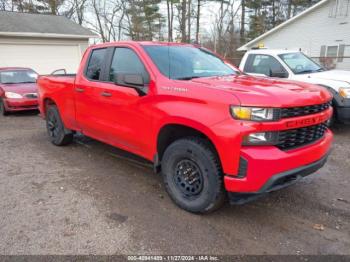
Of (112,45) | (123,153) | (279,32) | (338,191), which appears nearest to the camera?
(338,191)

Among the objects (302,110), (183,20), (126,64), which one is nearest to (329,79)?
(302,110)

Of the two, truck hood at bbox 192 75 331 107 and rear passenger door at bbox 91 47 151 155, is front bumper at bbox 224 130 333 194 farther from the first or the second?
rear passenger door at bbox 91 47 151 155

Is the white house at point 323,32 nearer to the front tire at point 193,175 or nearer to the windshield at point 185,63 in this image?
the windshield at point 185,63

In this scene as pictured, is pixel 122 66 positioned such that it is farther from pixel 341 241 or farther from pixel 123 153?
pixel 341 241

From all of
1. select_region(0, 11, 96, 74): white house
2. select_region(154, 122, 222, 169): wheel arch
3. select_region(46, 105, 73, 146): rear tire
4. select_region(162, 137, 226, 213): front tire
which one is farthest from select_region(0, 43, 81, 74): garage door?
select_region(162, 137, 226, 213): front tire

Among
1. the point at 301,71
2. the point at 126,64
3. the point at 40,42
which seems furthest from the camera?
the point at 40,42

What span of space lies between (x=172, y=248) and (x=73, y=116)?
10.8 feet

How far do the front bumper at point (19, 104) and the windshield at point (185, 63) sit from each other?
7.05 metres

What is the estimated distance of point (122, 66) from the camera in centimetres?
443

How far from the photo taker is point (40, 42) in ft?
56.5

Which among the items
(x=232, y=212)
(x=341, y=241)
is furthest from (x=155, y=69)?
(x=341, y=241)

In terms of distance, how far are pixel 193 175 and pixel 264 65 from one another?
5.49m

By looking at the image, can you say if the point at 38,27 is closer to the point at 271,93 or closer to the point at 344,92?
the point at 344,92

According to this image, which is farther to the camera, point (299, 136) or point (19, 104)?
point (19, 104)
